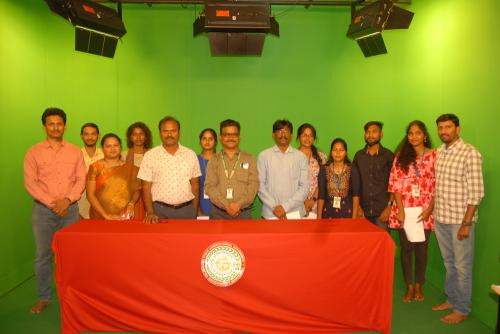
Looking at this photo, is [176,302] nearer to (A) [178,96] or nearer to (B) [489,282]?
(B) [489,282]

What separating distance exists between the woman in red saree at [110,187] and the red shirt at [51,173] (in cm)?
13

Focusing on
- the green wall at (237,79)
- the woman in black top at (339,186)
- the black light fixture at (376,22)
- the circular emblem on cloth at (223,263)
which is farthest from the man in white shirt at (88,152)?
the black light fixture at (376,22)

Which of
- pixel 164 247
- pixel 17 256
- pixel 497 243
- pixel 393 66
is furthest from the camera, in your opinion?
pixel 393 66

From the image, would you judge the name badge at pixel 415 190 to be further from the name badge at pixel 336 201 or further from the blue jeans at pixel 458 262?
the name badge at pixel 336 201

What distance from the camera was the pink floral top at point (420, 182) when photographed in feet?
11.2

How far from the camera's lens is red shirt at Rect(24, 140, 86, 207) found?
3247mm

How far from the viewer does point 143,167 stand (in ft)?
11.1

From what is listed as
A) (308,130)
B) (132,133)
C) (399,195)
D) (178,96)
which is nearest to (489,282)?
(399,195)

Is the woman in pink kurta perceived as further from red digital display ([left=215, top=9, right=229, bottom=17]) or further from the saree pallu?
the saree pallu

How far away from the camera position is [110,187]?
3.47 m

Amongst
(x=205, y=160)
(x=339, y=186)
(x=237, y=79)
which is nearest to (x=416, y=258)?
(x=339, y=186)

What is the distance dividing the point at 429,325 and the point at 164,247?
2.30 m

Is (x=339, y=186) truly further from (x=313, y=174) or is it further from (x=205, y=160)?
(x=205, y=160)

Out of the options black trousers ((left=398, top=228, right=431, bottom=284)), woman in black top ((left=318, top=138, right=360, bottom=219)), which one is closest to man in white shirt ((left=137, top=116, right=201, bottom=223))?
woman in black top ((left=318, top=138, right=360, bottom=219))
